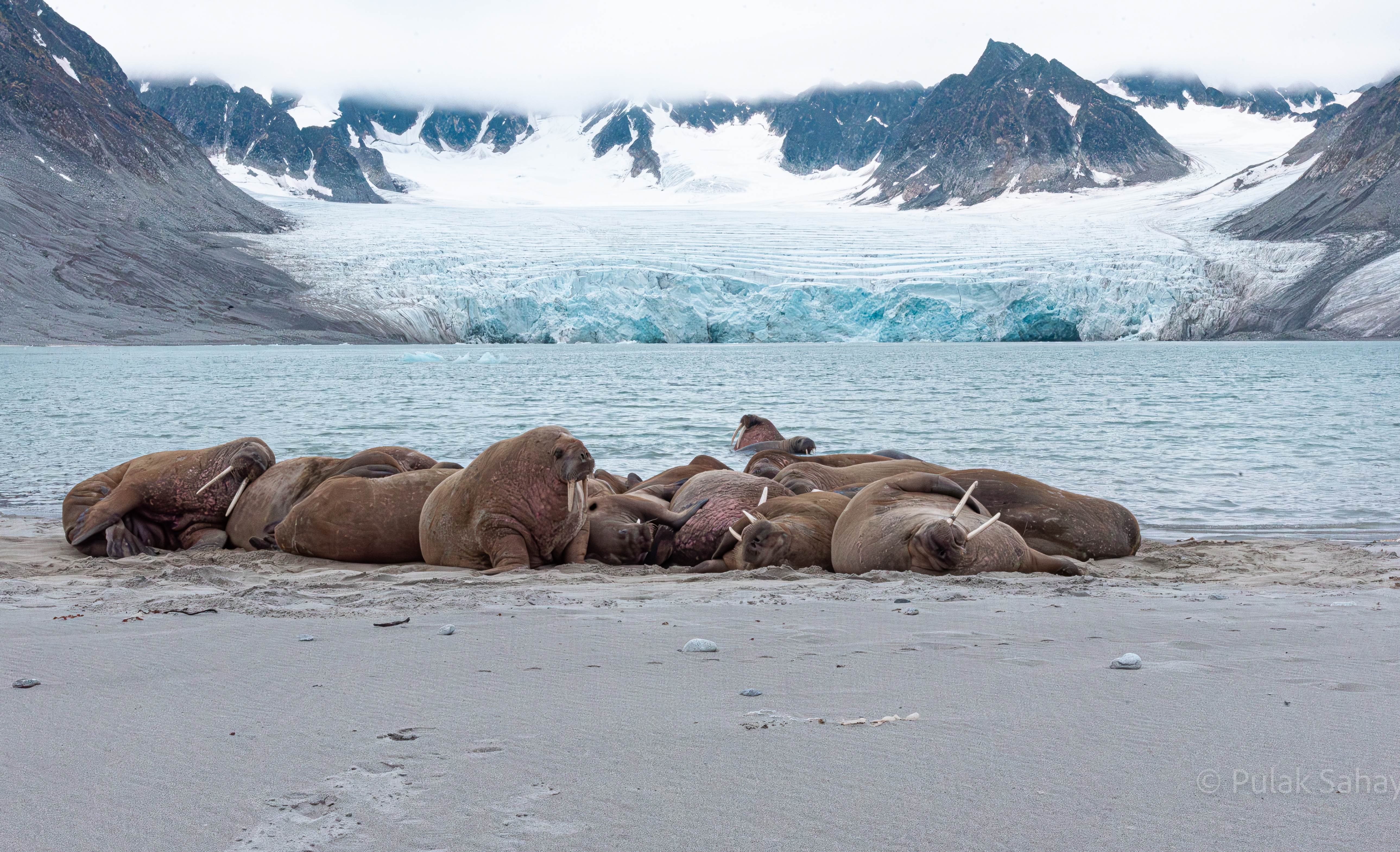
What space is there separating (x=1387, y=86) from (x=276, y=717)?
9053cm

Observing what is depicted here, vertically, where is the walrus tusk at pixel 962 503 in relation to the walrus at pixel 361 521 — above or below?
above

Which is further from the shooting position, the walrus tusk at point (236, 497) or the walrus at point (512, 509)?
the walrus tusk at point (236, 497)

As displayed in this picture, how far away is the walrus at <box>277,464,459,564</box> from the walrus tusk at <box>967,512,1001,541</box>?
111 inches

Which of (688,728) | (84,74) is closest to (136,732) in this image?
(688,728)

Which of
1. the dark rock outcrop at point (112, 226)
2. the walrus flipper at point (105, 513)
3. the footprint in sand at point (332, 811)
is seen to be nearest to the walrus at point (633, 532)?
the walrus flipper at point (105, 513)

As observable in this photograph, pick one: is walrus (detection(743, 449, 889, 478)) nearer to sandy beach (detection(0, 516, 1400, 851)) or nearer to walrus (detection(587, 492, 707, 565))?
walrus (detection(587, 492, 707, 565))

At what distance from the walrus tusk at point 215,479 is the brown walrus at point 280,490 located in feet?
0.53

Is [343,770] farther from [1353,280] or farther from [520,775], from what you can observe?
[1353,280]

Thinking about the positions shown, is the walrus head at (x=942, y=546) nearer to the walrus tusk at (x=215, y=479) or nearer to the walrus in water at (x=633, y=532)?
the walrus in water at (x=633, y=532)

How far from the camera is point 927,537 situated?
499cm

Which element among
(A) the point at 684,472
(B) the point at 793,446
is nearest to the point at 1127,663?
(A) the point at 684,472

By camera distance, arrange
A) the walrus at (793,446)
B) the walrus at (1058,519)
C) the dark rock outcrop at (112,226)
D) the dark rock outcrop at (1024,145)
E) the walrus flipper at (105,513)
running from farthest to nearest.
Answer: the dark rock outcrop at (1024,145)
the dark rock outcrop at (112,226)
the walrus at (793,446)
the walrus flipper at (105,513)
the walrus at (1058,519)

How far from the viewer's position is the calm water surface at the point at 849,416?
10.2 meters

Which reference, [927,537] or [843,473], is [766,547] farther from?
[843,473]
